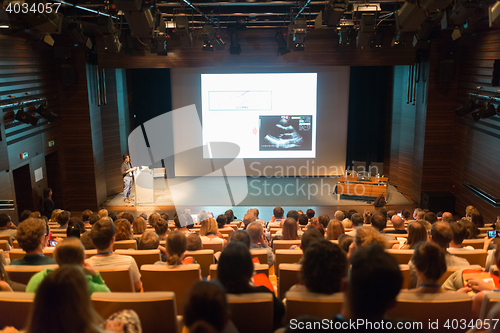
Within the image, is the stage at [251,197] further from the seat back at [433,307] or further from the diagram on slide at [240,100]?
the seat back at [433,307]

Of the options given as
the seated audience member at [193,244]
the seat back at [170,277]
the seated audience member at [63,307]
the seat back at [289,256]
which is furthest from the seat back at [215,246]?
the seated audience member at [63,307]

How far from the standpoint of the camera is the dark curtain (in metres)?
12.4

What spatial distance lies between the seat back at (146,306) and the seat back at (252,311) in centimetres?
35

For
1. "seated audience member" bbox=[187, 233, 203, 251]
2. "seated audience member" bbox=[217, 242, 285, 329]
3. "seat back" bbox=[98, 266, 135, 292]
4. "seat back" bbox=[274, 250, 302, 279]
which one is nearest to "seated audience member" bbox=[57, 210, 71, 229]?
"seated audience member" bbox=[187, 233, 203, 251]

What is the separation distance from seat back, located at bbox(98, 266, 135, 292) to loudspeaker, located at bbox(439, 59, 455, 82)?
9028mm

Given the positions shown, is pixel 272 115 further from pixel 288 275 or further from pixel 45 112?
pixel 288 275

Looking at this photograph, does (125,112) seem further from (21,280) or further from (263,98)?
(21,280)

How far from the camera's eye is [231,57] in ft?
34.8

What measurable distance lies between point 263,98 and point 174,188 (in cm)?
386

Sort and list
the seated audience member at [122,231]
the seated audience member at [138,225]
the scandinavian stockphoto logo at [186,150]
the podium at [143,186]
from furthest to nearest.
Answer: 1. the scandinavian stockphoto logo at [186,150]
2. the podium at [143,186]
3. the seated audience member at [138,225]
4. the seated audience member at [122,231]

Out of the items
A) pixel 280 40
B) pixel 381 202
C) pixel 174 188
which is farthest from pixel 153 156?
pixel 381 202

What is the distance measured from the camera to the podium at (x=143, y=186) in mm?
10508

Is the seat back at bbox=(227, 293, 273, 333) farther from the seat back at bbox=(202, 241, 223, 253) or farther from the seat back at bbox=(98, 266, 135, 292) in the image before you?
the seat back at bbox=(202, 241, 223, 253)

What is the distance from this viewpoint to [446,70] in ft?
31.2
